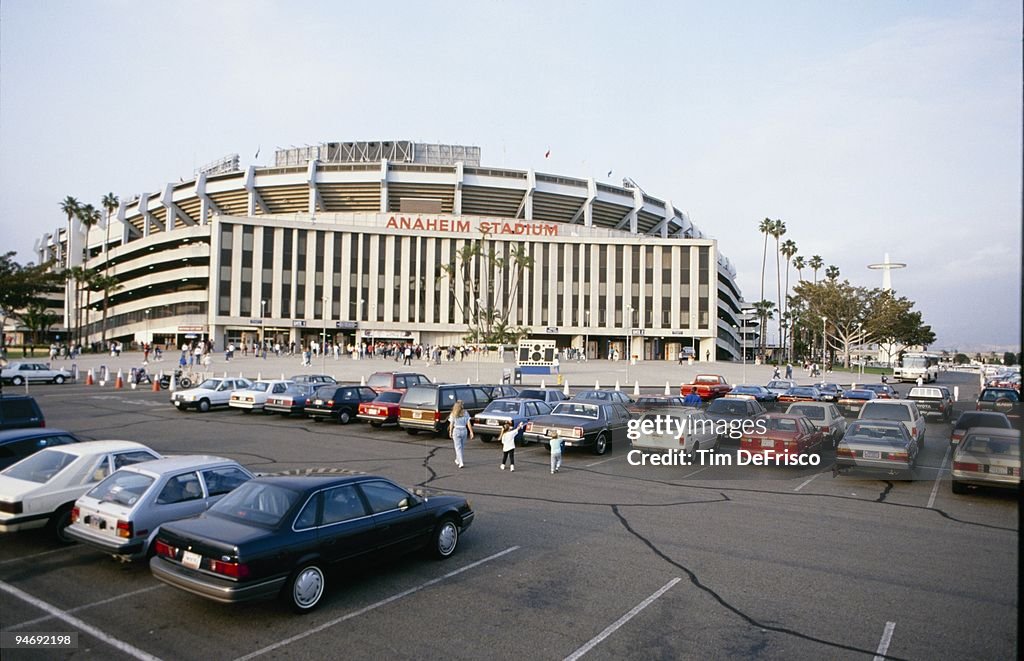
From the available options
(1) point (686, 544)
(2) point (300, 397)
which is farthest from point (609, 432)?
(2) point (300, 397)

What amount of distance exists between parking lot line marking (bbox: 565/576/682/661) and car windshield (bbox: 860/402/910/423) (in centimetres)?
1325

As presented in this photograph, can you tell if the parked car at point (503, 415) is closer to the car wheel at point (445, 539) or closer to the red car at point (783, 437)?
the red car at point (783, 437)

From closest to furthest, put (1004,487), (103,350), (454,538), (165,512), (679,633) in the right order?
(679,633) < (165,512) < (454,538) < (1004,487) < (103,350)

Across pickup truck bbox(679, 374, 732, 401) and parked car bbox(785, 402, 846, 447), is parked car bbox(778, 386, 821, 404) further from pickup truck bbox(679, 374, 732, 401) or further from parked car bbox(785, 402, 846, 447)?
parked car bbox(785, 402, 846, 447)

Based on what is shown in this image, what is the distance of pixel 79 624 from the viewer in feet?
22.0

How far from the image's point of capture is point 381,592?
303 inches

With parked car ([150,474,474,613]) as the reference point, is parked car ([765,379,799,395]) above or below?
above

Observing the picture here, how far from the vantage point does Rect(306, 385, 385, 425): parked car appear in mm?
24453

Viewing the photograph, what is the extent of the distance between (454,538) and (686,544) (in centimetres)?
342

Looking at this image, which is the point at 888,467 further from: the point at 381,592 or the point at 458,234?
the point at 458,234

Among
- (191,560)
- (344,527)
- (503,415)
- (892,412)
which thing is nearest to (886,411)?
(892,412)

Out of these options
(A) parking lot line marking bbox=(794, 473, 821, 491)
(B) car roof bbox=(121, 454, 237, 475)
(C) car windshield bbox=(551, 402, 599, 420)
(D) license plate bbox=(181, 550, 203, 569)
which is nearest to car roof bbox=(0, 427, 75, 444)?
(B) car roof bbox=(121, 454, 237, 475)

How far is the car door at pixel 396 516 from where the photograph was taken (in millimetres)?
8008

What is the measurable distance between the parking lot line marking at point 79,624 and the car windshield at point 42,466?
1970 millimetres
